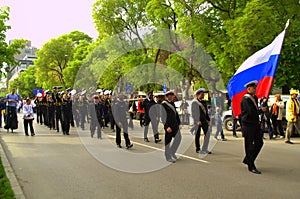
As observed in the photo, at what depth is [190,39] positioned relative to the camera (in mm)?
21203

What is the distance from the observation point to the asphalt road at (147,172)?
612cm

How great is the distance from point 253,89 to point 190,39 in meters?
13.9

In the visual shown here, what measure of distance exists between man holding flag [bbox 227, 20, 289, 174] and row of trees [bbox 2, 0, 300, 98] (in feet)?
23.5

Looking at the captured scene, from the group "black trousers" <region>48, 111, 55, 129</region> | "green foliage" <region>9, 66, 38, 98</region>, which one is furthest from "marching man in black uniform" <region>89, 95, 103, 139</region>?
"green foliage" <region>9, 66, 38, 98</region>

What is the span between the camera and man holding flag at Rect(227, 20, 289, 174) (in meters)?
7.63

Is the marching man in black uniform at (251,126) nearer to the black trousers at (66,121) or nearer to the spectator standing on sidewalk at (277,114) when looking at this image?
the spectator standing on sidewalk at (277,114)

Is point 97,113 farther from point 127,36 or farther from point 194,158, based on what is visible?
point 127,36

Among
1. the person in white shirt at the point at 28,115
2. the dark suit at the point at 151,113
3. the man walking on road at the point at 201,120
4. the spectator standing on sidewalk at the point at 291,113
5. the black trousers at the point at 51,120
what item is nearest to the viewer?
the man walking on road at the point at 201,120

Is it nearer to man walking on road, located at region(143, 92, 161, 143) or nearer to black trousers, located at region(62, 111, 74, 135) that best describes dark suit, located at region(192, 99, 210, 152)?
man walking on road, located at region(143, 92, 161, 143)

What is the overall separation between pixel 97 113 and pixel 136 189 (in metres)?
9.78

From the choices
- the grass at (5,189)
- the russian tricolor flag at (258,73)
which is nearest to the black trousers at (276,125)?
the russian tricolor flag at (258,73)

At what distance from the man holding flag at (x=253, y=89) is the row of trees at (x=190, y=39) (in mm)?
7172

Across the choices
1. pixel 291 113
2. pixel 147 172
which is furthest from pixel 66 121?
pixel 291 113

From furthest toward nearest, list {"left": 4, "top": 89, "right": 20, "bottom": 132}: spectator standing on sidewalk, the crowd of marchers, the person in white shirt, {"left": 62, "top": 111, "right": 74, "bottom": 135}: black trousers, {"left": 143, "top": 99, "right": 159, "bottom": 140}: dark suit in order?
{"left": 4, "top": 89, "right": 20, "bottom": 132}: spectator standing on sidewalk
{"left": 62, "top": 111, "right": 74, "bottom": 135}: black trousers
the person in white shirt
{"left": 143, "top": 99, "right": 159, "bottom": 140}: dark suit
the crowd of marchers
